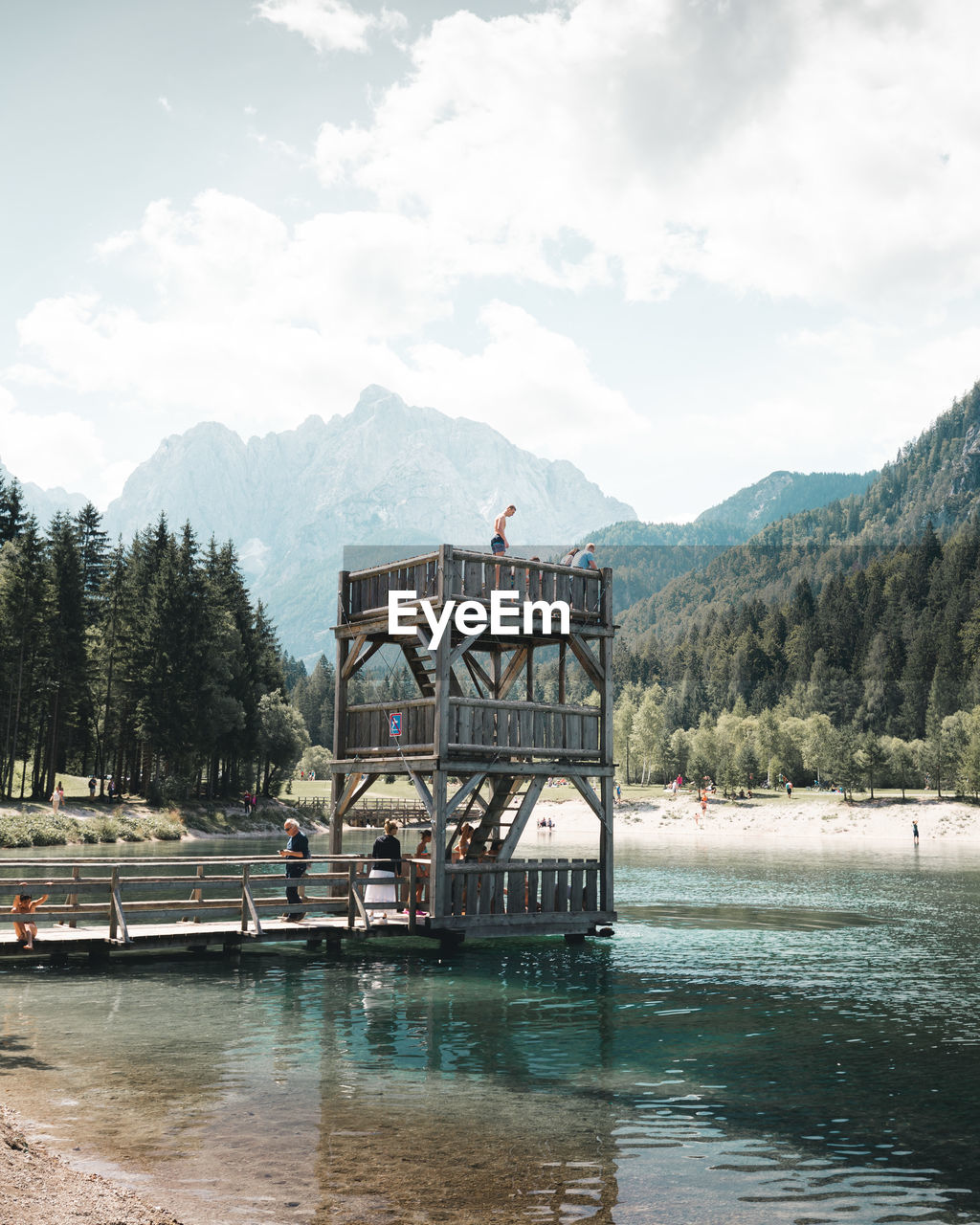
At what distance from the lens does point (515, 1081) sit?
575 inches

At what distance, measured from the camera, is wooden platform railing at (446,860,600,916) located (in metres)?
26.2

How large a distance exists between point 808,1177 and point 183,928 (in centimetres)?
1626

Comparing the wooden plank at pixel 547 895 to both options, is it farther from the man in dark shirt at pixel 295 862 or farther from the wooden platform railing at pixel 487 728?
the man in dark shirt at pixel 295 862

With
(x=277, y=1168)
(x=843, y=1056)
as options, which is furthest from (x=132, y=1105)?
(x=843, y=1056)

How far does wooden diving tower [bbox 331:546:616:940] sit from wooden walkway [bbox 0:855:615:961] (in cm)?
6

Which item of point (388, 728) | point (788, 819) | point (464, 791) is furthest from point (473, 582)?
point (788, 819)

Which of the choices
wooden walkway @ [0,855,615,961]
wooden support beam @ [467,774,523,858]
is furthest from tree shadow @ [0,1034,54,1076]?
wooden support beam @ [467,774,523,858]

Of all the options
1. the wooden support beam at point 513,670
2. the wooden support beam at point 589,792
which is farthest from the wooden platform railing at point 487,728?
the wooden support beam at point 513,670

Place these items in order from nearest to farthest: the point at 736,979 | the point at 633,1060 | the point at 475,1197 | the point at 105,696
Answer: the point at 475,1197, the point at 633,1060, the point at 736,979, the point at 105,696

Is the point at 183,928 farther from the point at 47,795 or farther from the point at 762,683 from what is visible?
the point at 762,683

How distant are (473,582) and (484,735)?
141 inches

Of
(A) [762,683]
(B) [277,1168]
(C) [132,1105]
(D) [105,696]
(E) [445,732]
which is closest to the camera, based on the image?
(B) [277,1168]

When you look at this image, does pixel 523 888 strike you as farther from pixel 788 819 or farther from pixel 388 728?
pixel 788 819

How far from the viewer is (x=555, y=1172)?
1101 cm
